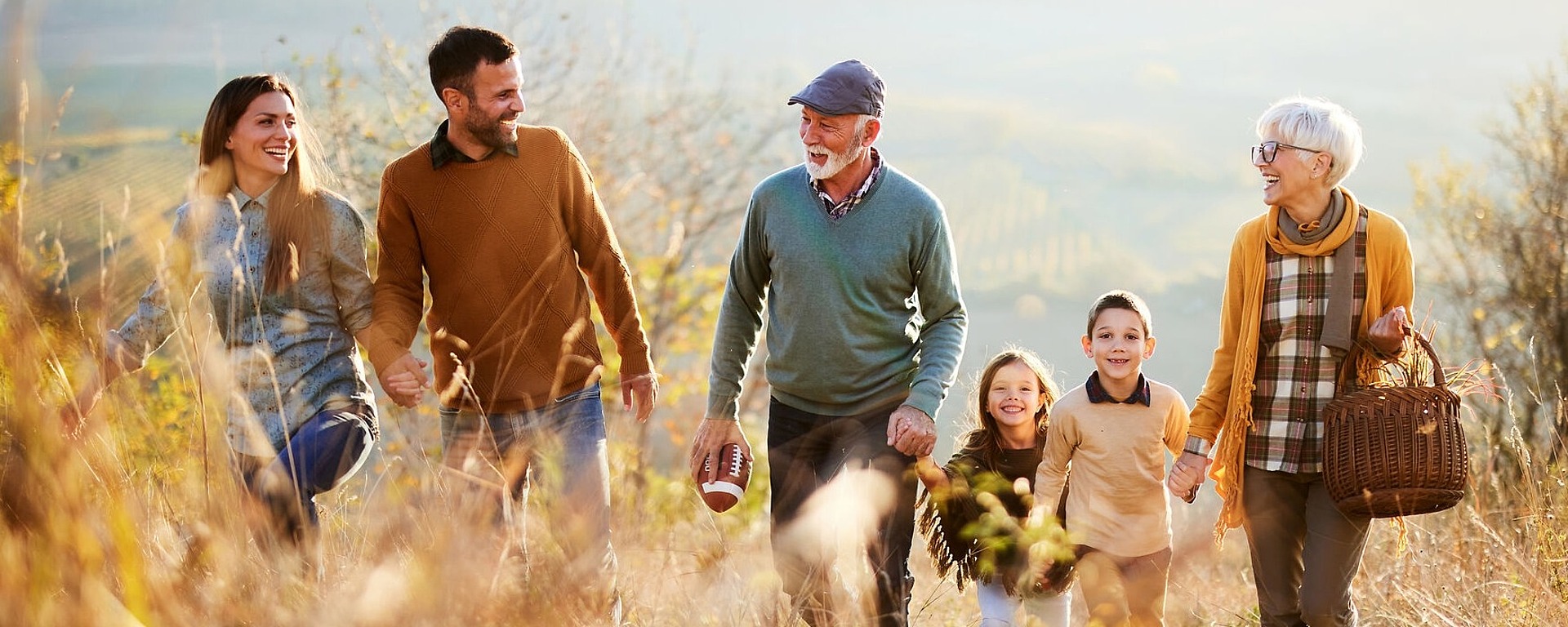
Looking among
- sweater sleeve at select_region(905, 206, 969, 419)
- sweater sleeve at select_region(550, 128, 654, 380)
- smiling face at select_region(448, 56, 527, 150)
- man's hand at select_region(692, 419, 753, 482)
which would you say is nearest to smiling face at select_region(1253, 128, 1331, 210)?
sweater sleeve at select_region(905, 206, 969, 419)

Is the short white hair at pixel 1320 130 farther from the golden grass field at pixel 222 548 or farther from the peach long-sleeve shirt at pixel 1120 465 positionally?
the golden grass field at pixel 222 548

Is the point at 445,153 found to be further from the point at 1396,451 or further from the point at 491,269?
the point at 1396,451

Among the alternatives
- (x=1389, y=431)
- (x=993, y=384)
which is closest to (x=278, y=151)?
(x=993, y=384)

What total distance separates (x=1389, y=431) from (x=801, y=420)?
1.73 metres

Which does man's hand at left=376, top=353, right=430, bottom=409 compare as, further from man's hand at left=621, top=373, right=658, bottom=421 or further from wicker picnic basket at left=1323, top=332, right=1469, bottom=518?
wicker picnic basket at left=1323, top=332, right=1469, bottom=518

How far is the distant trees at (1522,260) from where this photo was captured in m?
16.1

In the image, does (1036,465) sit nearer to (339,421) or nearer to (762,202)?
(762,202)

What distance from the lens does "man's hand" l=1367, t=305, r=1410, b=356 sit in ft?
12.3

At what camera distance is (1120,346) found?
438 cm

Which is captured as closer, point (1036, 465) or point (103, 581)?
point (103, 581)

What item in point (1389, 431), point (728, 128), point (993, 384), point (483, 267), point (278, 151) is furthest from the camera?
point (728, 128)

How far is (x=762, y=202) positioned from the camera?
4.29 meters

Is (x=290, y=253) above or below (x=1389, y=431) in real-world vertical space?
above

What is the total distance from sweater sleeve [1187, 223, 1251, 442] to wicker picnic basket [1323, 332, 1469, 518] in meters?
0.46
